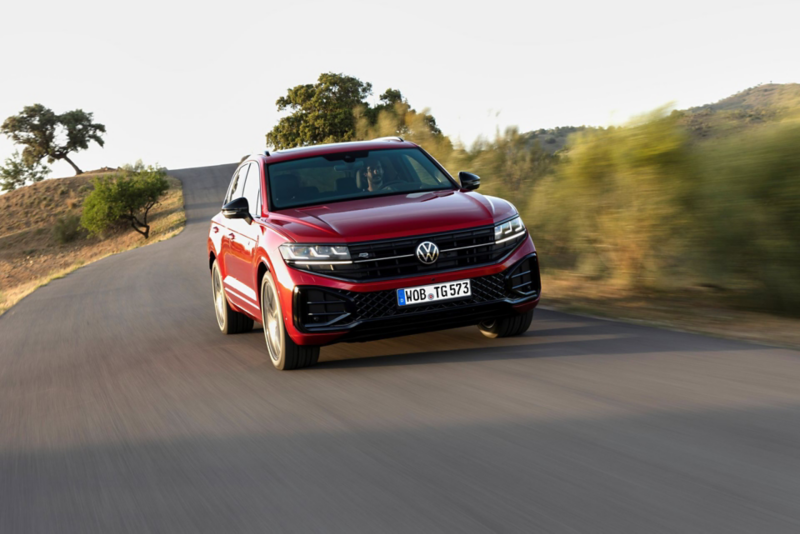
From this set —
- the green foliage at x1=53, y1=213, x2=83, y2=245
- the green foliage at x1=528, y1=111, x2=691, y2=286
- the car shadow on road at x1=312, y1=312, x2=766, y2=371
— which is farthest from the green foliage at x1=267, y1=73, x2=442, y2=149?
the car shadow on road at x1=312, y1=312, x2=766, y2=371

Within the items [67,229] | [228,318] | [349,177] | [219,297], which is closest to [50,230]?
[67,229]

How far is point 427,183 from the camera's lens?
26.3 ft

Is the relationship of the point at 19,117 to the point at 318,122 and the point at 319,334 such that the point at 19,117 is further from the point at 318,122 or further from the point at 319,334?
the point at 319,334

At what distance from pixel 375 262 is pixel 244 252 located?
1874 mm

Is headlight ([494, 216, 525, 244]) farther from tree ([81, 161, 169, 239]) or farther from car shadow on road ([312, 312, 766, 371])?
tree ([81, 161, 169, 239])

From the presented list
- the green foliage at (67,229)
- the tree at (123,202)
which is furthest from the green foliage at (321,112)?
the green foliage at (67,229)

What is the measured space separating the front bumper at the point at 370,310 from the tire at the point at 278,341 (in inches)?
8.3

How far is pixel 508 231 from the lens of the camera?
6.96 meters

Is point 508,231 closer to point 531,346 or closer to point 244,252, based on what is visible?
point 531,346

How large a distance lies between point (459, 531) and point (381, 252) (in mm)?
3284

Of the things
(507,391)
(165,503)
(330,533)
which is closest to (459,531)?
(330,533)

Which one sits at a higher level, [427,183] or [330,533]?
[427,183]

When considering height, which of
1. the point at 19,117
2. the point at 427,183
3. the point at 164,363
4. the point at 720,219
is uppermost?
the point at 19,117

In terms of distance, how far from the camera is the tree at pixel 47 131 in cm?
9594
